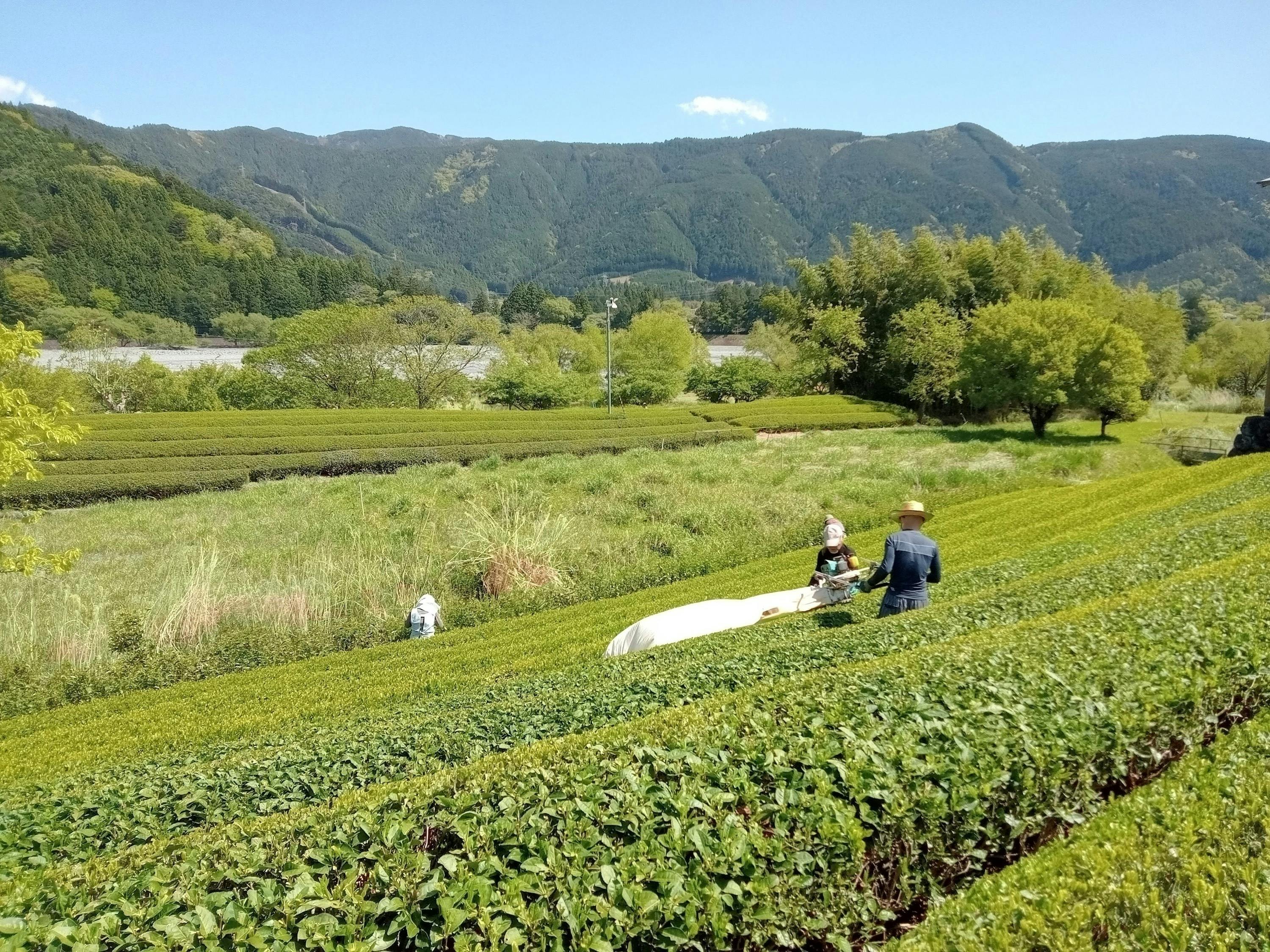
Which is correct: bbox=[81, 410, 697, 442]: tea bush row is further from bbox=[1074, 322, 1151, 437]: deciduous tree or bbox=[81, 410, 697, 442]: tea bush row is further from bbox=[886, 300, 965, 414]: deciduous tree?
bbox=[1074, 322, 1151, 437]: deciduous tree

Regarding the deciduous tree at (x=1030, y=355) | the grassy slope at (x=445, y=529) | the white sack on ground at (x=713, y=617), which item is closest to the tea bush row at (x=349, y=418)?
the grassy slope at (x=445, y=529)

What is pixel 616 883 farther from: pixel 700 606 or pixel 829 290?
pixel 829 290

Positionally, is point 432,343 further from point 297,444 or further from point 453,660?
point 453,660

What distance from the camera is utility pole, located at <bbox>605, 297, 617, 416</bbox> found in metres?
42.3

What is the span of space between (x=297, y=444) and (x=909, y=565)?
31319mm

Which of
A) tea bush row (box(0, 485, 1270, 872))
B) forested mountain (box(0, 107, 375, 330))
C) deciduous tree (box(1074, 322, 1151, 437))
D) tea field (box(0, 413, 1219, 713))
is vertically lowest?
tea field (box(0, 413, 1219, 713))

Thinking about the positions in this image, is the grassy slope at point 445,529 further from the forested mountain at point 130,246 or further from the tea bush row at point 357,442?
the forested mountain at point 130,246

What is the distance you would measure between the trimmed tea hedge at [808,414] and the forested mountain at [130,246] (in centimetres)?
8363

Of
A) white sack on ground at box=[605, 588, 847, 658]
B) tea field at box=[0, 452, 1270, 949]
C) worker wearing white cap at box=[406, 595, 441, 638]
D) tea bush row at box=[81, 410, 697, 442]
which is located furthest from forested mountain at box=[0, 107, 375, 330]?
tea field at box=[0, 452, 1270, 949]

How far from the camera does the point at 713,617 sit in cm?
1012

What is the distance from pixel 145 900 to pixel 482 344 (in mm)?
53761

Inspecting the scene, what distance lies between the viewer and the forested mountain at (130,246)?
93.7 metres

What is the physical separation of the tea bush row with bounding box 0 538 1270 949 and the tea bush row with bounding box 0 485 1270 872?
1140 millimetres

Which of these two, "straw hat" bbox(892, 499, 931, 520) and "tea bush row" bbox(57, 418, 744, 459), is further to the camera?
"tea bush row" bbox(57, 418, 744, 459)
